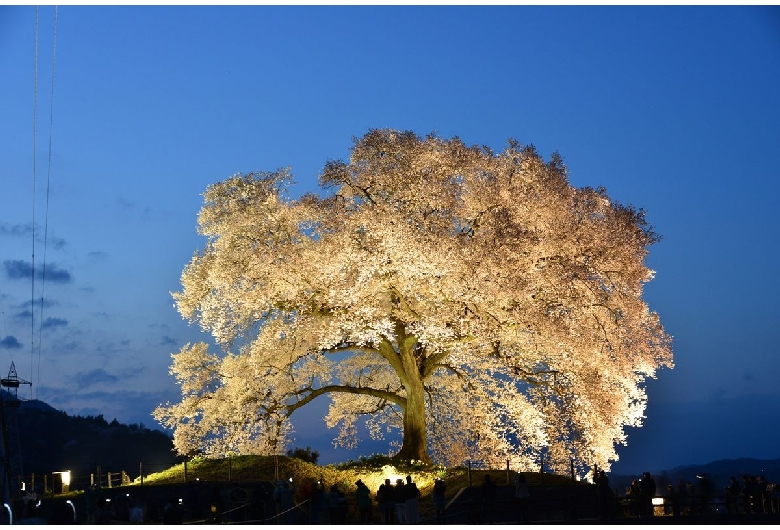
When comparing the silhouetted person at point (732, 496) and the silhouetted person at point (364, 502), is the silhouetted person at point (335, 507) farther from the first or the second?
the silhouetted person at point (732, 496)

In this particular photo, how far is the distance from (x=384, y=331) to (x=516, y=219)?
6.14 metres

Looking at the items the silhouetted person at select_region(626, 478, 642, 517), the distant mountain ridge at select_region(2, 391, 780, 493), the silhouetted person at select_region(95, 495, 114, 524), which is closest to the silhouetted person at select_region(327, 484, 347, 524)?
the silhouetted person at select_region(95, 495, 114, 524)

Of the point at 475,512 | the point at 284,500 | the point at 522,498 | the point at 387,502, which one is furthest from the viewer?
the point at 284,500

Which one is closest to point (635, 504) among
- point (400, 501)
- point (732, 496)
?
point (732, 496)

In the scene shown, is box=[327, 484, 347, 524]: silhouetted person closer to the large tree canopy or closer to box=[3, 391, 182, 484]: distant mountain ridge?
the large tree canopy

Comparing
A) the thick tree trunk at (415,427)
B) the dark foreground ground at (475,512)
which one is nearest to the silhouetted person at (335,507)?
the dark foreground ground at (475,512)

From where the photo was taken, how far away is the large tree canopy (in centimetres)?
2909

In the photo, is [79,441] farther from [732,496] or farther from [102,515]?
[732,496]

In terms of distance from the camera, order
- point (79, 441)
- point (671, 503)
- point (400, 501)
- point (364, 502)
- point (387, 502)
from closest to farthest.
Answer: point (400, 501) < point (387, 502) < point (364, 502) < point (671, 503) < point (79, 441)

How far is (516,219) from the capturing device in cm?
3017

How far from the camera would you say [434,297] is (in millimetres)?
30078

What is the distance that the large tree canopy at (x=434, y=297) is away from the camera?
29.1 metres

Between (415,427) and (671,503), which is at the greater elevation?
(415,427)

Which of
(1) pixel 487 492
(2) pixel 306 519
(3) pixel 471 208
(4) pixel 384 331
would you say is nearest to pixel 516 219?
(3) pixel 471 208
